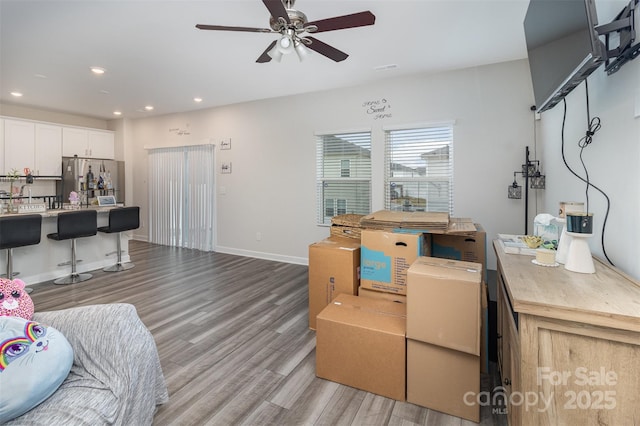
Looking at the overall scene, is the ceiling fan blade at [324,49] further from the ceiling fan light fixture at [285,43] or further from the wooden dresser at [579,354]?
the wooden dresser at [579,354]

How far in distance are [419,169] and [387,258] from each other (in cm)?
213

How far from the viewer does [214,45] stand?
304cm

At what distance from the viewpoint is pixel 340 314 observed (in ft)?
6.52

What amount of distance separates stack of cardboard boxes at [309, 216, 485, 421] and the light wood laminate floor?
0.10 metres

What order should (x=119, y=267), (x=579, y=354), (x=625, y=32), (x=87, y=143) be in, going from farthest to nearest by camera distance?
(x=87, y=143)
(x=119, y=267)
(x=625, y=32)
(x=579, y=354)

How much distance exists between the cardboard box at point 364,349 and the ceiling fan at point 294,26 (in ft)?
6.35

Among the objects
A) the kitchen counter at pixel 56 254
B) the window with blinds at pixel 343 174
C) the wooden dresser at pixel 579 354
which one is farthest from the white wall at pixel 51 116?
the wooden dresser at pixel 579 354

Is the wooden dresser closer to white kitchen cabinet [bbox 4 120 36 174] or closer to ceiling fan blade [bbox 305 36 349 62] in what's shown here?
ceiling fan blade [bbox 305 36 349 62]

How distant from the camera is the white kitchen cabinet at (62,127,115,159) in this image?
5.91 m

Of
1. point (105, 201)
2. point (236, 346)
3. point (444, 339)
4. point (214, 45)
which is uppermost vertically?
point (214, 45)

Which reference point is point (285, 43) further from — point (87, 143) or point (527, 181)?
point (87, 143)

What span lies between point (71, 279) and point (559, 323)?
5.11 meters

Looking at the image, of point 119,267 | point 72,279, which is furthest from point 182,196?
point 72,279

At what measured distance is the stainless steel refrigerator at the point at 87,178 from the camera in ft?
19.0
